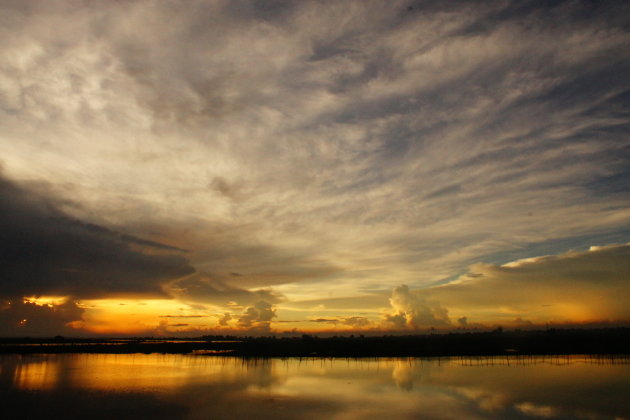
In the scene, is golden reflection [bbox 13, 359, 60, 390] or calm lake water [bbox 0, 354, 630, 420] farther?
golden reflection [bbox 13, 359, 60, 390]

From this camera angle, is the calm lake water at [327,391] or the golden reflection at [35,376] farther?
the golden reflection at [35,376]

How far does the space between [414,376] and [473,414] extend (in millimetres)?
24081

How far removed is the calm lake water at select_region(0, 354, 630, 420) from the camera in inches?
1465

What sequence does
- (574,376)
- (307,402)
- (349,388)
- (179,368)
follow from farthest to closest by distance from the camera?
(179,368), (574,376), (349,388), (307,402)

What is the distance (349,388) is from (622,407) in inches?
1051

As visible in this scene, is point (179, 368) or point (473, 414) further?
point (179, 368)

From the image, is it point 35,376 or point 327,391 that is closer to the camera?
point 327,391

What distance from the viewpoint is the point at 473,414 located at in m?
36.3

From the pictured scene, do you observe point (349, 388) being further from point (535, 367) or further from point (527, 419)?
point (535, 367)

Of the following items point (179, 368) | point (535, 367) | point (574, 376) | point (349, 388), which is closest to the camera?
point (349, 388)

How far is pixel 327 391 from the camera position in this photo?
48.5 meters

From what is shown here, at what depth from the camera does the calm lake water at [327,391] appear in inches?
1465

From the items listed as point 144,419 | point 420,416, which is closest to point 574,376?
point 420,416

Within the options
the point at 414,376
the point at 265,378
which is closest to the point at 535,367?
the point at 414,376
